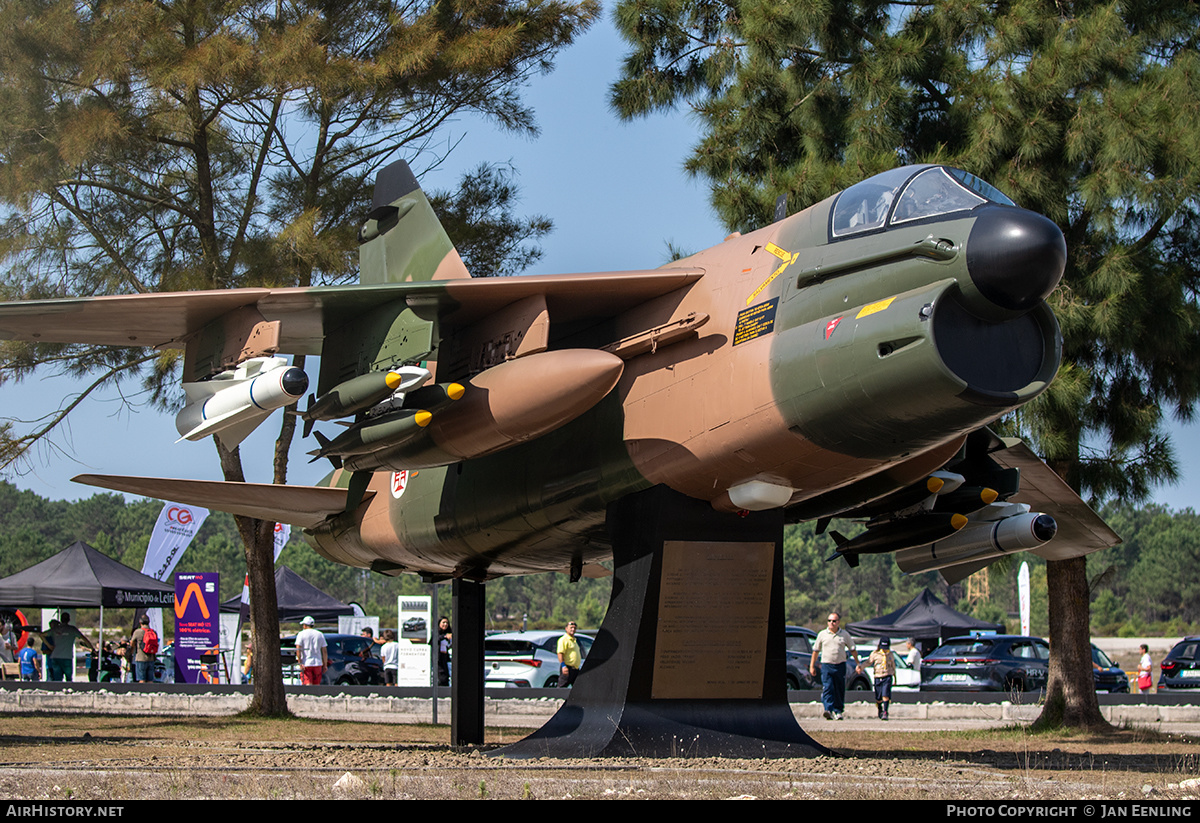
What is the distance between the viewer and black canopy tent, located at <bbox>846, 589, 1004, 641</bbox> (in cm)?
3575

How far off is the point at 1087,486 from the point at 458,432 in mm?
9978

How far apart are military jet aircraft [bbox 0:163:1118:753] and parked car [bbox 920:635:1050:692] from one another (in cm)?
1301

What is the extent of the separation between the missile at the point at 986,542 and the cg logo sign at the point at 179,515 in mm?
24109

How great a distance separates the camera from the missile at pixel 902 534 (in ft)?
35.8

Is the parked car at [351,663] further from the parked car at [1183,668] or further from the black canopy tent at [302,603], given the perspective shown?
the parked car at [1183,668]

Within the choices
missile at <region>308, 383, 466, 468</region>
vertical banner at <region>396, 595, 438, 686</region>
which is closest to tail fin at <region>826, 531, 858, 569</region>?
missile at <region>308, 383, 466, 468</region>

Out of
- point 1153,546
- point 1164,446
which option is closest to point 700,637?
point 1164,446

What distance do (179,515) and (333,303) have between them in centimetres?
2327

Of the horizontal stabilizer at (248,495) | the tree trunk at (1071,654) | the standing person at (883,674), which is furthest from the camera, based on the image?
the standing person at (883,674)

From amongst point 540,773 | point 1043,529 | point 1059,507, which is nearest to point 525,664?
point 1059,507

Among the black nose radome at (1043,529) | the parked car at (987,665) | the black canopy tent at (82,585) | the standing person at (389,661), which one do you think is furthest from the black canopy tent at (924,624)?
the black nose radome at (1043,529)

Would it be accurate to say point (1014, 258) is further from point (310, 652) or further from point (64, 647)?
point (64, 647)

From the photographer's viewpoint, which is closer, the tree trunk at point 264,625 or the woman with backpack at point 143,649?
the tree trunk at point 264,625

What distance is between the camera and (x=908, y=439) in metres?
8.54
